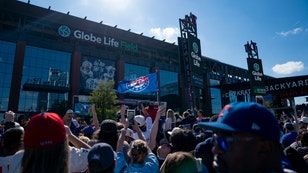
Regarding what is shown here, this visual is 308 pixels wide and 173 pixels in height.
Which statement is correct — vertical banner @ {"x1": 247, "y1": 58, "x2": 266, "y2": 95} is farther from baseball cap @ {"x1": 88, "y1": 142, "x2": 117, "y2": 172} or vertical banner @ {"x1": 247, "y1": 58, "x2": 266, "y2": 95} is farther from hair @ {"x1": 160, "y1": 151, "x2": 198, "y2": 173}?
baseball cap @ {"x1": 88, "y1": 142, "x2": 117, "y2": 172}

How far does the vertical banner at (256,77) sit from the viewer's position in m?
18.5

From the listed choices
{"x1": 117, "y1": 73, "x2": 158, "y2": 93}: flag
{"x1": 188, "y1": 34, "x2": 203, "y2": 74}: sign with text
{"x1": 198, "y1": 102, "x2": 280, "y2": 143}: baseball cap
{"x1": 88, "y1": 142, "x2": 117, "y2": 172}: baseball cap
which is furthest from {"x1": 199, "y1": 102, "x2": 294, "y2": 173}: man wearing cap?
{"x1": 188, "y1": 34, "x2": 203, "y2": 74}: sign with text

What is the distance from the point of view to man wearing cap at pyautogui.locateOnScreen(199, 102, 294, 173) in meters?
1.29

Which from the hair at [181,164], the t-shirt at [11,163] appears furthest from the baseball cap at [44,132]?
the hair at [181,164]

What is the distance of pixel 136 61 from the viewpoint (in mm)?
47875

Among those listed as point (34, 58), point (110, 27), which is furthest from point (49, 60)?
point (110, 27)

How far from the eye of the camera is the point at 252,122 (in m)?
1.33

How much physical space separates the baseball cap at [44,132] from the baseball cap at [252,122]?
139 cm

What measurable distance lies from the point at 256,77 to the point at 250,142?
1955 cm

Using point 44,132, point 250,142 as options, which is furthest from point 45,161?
point 250,142

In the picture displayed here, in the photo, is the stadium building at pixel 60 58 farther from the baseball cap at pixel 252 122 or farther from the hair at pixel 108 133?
the baseball cap at pixel 252 122

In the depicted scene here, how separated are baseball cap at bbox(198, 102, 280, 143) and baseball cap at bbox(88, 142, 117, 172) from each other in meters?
1.23

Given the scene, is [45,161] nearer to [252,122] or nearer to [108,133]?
[108,133]

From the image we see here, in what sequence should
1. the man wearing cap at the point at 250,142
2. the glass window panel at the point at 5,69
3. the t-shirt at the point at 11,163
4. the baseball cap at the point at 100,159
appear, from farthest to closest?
the glass window panel at the point at 5,69 → the t-shirt at the point at 11,163 → the baseball cap at the point at 100,159 → the man wearing cap at the point at 250,142
